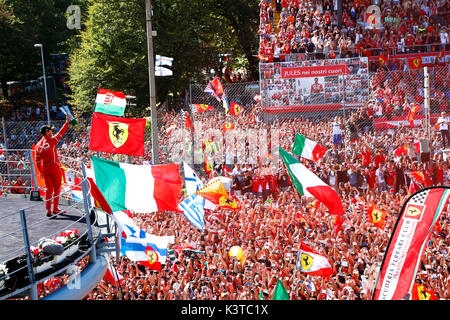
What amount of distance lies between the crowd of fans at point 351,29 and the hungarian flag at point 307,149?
30.9 feet

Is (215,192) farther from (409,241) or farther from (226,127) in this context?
(409,241)

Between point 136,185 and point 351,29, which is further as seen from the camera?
point 351,29

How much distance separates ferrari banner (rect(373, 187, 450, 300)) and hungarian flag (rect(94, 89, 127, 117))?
8040 mm

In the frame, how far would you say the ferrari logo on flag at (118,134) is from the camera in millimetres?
11969

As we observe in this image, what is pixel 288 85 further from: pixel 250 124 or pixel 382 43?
pixel 382 43

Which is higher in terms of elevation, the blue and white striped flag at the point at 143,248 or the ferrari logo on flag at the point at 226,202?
the ferrari logo on flag at the point at 226,202

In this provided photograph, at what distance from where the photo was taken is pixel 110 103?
12.3 meters

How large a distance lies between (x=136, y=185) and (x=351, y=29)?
18.6m

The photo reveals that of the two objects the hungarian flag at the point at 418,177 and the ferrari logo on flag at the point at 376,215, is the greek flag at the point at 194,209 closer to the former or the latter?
the ferrari logo on flag at the point at 376,215

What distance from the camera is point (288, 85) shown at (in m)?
21.0

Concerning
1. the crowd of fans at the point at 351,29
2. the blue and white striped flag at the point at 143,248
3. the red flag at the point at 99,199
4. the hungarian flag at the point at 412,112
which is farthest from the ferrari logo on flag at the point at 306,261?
the crowd of fans at the point at 351,29

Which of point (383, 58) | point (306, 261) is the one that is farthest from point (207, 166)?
point (383, 58)
